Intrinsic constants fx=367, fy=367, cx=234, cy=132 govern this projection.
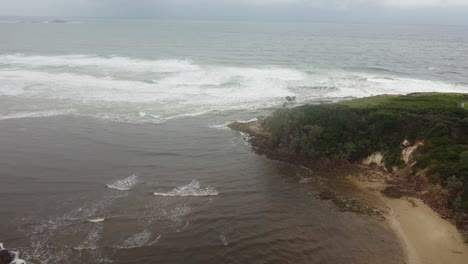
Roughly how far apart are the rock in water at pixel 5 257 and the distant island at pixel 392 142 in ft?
55.7

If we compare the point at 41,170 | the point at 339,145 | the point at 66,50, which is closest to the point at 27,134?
the point at 41,170

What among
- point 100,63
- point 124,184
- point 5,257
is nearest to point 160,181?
point 124,184

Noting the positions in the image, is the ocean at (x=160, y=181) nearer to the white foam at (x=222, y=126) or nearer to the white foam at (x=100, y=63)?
the white foam at (x=222, y=126)

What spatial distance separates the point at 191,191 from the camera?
21.4m

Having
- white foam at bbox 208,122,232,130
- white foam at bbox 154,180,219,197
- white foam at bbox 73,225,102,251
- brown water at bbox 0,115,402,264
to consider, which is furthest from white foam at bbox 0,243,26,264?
white foam at bbox 208,122,232,130

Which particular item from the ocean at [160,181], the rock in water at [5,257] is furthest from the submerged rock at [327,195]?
the rock in water at [5,257]

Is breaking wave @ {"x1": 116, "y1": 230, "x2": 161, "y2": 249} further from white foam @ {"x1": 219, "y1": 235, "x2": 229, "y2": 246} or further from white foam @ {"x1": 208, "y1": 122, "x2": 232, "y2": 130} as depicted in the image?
white foam @ {"x1": 208, "y1": 122, "x2": 232, "y2": 130}

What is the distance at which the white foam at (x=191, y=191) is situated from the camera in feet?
69.1

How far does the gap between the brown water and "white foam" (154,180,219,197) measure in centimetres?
12

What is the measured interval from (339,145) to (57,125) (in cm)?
2382

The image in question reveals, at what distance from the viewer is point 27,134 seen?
30.0m

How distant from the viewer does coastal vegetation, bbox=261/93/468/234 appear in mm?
21250

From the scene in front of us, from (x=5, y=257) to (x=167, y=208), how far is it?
7.43 meters

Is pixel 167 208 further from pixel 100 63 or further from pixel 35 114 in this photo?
pixel 100 63
